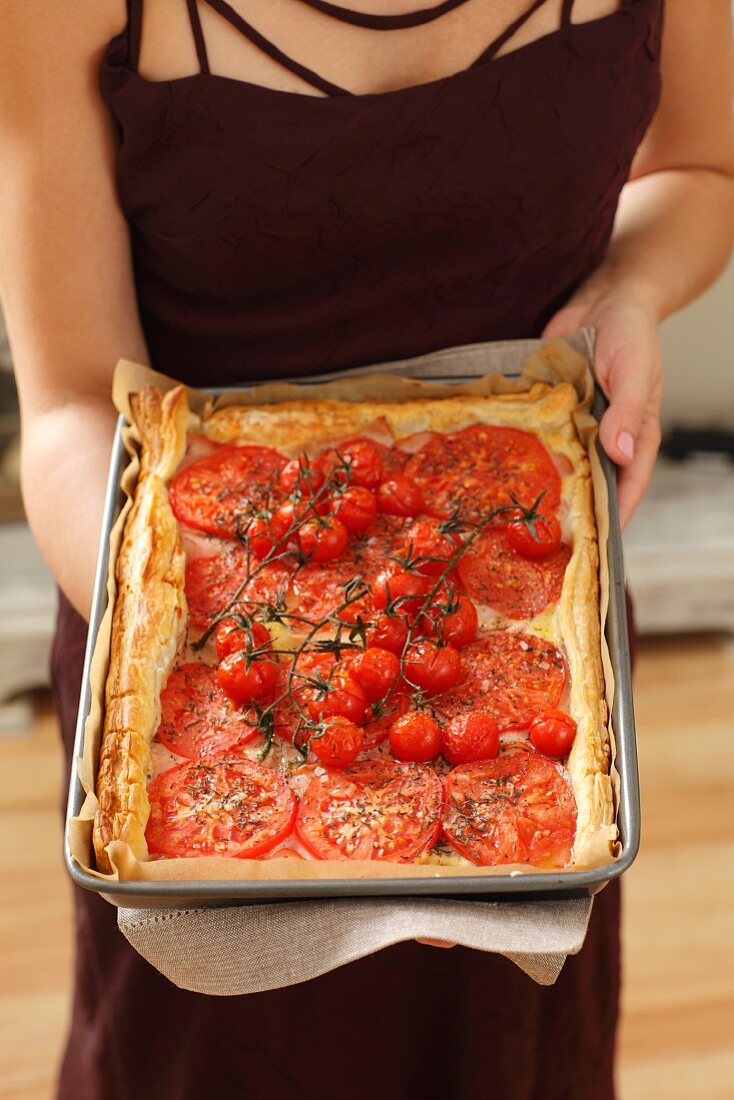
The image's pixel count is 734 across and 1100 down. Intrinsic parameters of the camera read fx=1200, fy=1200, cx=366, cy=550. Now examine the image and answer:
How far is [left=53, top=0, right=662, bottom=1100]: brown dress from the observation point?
1.33 meters

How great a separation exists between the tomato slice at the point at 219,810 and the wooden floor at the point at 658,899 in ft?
4.88

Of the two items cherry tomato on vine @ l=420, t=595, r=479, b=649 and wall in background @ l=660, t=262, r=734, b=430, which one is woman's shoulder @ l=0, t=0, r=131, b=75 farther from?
wall in background @ l=660, t=262, r=734, b=430

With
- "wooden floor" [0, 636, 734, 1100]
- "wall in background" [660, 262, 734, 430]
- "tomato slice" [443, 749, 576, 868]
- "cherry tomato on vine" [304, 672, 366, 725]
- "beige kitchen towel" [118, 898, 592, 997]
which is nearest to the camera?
"beige kitchen towel" [118, 898, 592, 997]

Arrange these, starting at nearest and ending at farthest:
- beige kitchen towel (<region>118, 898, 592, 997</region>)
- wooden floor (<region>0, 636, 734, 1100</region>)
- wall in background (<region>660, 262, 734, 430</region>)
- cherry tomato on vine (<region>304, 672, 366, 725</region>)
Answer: beige kitchen towel (<region>118, 898, 592, 997</region>), cherry tomato on vine (<region>304, 672, 366, 725</region>), wooden floor (<region>0, 636, 734, 1100</region>), wall in background (<region>660, 262, 734, 430</region>)

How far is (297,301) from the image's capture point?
1.47 meters

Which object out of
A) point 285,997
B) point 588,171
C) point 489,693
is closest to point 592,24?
point 588,171

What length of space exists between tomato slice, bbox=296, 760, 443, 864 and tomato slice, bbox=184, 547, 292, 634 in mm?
275

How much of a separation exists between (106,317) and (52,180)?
0.17 metres

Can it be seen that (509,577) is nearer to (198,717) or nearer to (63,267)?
(198,717)

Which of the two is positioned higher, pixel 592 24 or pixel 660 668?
pixel 592 24

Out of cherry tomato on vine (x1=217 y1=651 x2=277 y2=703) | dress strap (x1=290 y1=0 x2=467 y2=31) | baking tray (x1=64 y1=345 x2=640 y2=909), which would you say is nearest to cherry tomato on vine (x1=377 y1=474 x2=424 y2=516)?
cherry tomato on vine (x1=217 y1=651 x2=277 y2=703)

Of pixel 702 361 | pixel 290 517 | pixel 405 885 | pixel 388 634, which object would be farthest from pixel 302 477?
→ pixel 702 361

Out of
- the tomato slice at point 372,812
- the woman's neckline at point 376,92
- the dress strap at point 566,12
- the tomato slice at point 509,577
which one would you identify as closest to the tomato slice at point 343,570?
the tomato slice at point 509,577

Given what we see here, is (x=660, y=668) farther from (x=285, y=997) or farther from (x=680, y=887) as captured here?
(x=285, y=997)
